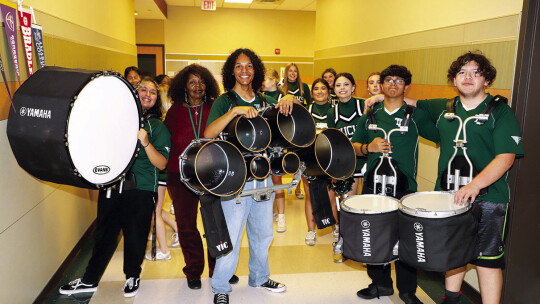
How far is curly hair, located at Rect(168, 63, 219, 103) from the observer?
10.1 feet

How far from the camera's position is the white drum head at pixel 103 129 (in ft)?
6.98

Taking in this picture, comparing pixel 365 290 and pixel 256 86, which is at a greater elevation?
pixel 256 86

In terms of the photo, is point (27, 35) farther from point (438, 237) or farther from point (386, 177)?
point (438, 237)

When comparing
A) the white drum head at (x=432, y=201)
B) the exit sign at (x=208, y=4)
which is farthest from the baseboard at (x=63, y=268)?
the exit sign at (x=208, y=4)

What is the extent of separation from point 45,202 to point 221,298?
1.44 m

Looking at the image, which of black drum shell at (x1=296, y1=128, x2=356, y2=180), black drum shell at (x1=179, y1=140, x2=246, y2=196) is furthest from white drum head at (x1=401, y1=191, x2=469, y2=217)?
black drum shell at (x1=179, y1=140, x2=246, y2=196)

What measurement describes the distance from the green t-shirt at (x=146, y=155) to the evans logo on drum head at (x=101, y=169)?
2.03ft

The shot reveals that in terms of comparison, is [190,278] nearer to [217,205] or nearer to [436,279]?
[217,205]

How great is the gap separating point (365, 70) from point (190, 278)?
349 centimetres

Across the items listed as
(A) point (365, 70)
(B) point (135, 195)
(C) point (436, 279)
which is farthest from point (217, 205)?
(A) point (365, 70)

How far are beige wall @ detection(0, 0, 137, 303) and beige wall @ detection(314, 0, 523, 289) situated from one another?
304cm

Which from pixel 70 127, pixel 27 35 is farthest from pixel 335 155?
pixel 27 35

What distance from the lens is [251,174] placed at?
Answer: 7.45 feet

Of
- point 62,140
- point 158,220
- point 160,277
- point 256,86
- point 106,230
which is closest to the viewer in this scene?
point 62,140
